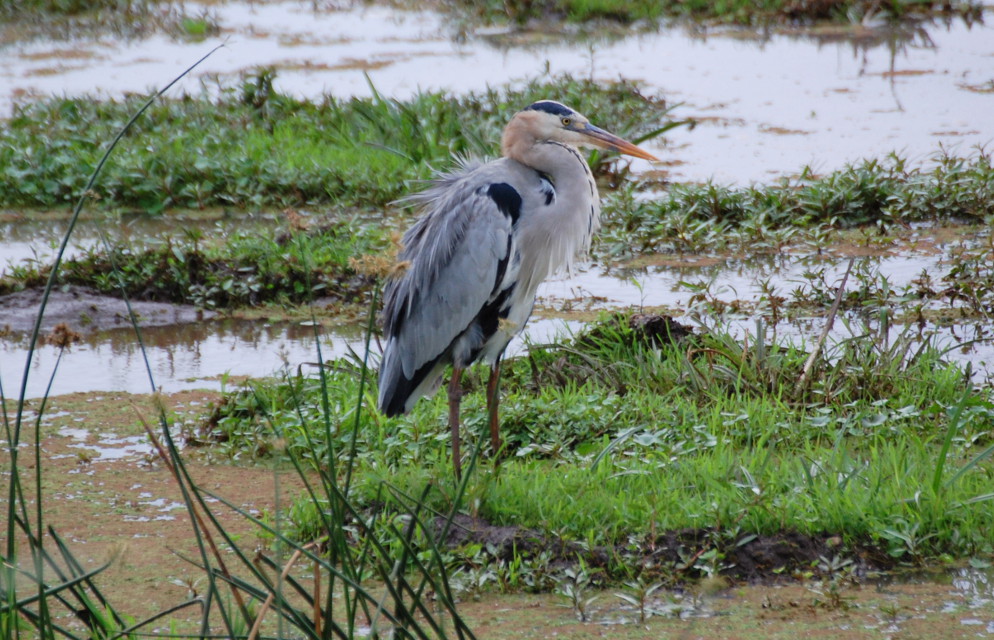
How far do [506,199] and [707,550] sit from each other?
1.56 meters

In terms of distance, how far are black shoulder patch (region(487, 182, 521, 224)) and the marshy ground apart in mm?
702

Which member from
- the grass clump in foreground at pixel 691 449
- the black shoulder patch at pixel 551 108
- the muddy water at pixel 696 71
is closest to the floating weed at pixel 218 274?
the grass clump in foreground at pixel 691 449

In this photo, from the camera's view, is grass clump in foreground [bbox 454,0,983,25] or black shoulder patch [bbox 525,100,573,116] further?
grass clump in foreground [bbox 454,0,983,25]

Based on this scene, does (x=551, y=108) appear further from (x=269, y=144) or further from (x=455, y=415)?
(x=269, y=144)

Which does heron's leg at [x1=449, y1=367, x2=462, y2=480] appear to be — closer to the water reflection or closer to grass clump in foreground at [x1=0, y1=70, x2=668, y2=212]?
the water reflection

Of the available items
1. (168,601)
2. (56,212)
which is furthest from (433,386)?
(56,212)

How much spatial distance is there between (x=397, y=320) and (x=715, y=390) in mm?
1266

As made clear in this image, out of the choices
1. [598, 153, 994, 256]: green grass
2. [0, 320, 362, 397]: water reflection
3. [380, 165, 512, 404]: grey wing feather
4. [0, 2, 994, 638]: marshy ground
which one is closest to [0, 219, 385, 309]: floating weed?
[0, 2, 994, 638]: marshy ground

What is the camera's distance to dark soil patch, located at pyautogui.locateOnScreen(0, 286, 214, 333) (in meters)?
6.20

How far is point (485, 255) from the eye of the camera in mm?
4320

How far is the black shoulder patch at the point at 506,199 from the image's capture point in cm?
436

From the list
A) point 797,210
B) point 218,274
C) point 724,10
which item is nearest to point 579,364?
point 218,274

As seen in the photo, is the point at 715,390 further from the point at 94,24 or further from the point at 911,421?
the point at 94,24

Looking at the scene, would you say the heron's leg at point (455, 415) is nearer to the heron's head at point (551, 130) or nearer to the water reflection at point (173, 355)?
the heron's head at point (551, 130)
